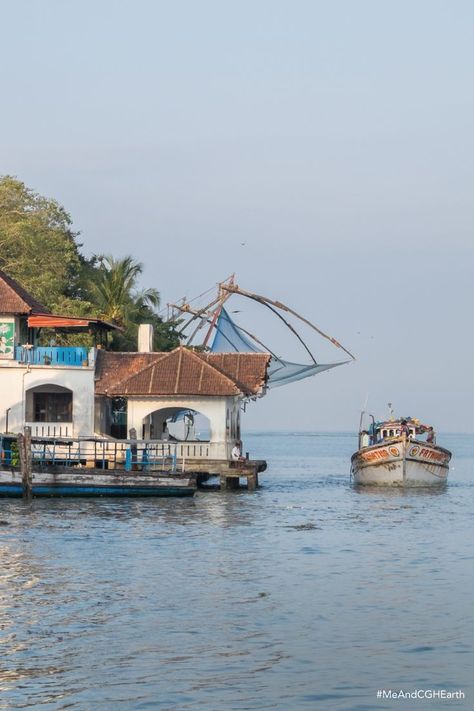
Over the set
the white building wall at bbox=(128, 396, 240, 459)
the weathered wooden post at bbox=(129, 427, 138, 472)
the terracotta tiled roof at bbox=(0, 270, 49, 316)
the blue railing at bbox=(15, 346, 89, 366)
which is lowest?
the weathered wooden post at bbox=(129, 427, 138, 472)

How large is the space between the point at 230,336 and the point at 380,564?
88.2 feet

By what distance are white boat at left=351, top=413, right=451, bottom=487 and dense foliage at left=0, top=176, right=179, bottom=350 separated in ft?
43.3

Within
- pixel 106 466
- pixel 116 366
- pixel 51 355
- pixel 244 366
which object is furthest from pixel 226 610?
pixel 244 366

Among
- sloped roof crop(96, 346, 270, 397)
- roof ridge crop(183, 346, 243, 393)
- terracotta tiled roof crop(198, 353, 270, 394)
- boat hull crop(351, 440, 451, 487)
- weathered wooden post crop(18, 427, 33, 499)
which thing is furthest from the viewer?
boat hull crop(351, 440, 451, 487)

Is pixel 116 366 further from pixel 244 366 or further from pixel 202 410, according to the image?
pixel 244 366

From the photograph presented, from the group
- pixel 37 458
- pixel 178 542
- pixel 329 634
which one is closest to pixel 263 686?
pixel 329 634

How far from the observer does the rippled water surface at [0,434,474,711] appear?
16.1 meters

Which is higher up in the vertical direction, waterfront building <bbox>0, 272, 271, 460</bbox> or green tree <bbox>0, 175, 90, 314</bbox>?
green tree <bbox>0, 175, 90, 314</bbox>

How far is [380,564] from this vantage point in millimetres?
28406

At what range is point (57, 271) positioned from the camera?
63.7 m

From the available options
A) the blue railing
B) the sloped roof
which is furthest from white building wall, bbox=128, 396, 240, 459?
the blue railing

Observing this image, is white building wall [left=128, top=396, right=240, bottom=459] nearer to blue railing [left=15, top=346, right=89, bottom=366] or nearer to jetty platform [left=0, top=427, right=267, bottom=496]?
jetty platform [left=0, top=427, right=267, bottom=496]

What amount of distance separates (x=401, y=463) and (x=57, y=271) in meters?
21.7

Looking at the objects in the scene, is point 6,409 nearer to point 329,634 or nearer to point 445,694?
point 329,634
